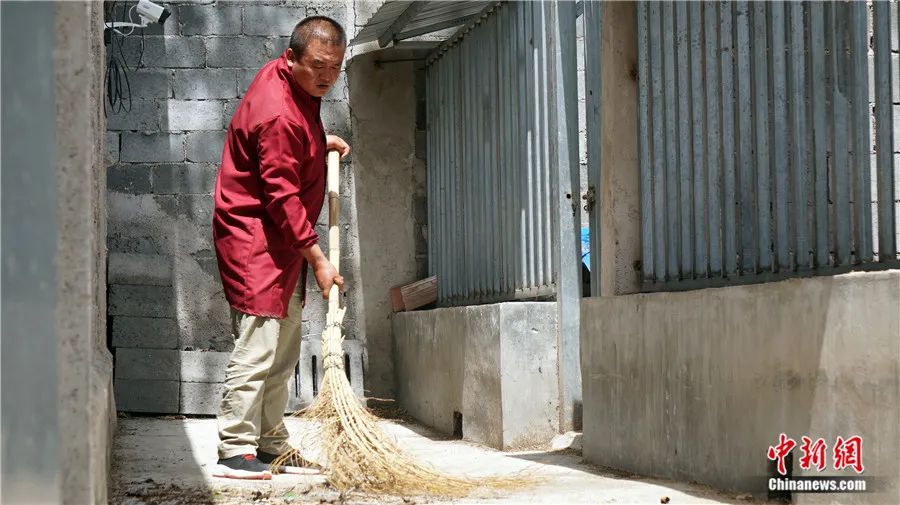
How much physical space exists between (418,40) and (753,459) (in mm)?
4695

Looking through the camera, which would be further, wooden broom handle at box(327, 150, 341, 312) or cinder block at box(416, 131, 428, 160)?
cinder block at box(416, 131, 428, 160)

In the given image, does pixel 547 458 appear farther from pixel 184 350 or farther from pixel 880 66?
pixel 184 350

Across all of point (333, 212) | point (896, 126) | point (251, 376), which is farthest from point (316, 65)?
point (896, 126)

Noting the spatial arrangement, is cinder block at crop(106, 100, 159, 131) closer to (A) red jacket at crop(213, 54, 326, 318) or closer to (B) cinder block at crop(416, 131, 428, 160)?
(B) cinder block at crop(416, 131, 428, 160)

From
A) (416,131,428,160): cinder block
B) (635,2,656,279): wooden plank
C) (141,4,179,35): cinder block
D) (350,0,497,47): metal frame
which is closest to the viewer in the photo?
(635,2,656,279): wooden plank

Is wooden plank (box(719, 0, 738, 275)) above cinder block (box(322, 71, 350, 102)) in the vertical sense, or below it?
below

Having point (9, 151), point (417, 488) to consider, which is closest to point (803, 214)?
point (417, 488)

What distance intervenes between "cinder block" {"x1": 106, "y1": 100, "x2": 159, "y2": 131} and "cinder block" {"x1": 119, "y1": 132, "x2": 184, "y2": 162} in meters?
0.06

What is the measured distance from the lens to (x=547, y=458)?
18.1 ft

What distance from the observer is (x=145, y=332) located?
7.96m

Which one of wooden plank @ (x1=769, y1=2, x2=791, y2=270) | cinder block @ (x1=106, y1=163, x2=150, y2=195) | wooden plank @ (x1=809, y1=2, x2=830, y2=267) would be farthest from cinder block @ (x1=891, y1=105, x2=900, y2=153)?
cinder block @ (x1=106, y1=163, x2=150, y2=195)

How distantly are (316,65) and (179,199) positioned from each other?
354cm

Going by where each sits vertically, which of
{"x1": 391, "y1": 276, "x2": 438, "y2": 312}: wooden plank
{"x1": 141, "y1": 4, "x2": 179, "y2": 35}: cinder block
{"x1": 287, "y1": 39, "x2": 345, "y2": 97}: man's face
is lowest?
{"x1": 391, "y1": 276, "x2": 438, "y2": 312}: wooden plank

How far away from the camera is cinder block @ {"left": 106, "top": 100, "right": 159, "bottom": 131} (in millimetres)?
8078
